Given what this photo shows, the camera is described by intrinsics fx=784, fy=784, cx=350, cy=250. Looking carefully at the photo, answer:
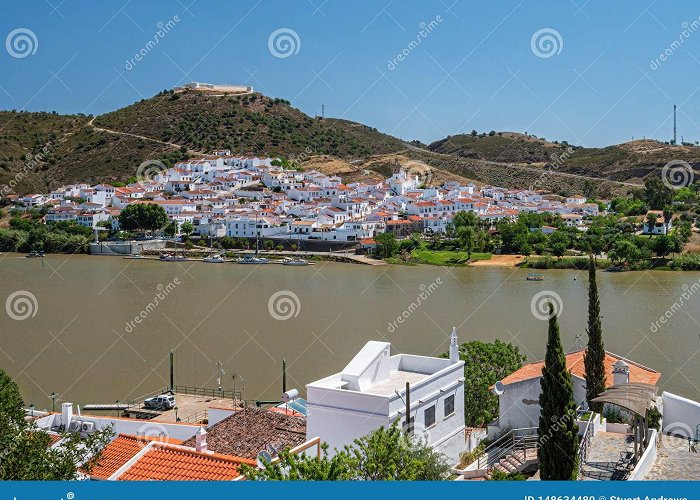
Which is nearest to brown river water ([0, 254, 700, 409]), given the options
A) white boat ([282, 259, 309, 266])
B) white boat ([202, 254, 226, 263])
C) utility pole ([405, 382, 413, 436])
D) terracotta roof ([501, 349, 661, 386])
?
white boat ([282, 259, 309, 266])

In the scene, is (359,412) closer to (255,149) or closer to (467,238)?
(467,238)

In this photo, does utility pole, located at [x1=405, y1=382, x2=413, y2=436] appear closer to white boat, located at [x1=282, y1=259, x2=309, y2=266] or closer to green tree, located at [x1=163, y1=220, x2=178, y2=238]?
white boat, located at [x1=282, y1=259, x2=309, y2=266]

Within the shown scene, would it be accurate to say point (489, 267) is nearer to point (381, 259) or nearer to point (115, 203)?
point (381, 259)

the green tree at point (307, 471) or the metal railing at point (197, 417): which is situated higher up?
the green tree at point (307, 471)

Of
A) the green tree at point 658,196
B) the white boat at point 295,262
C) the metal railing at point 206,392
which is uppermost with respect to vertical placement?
the green tree at point 658,196

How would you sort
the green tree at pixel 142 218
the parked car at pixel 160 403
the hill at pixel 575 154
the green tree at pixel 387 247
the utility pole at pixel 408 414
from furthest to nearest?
1. the hill at pixel 575 154
2. the green tree at pixel 142 218
3. the green tree at pixel 387 247
4. the parked car at pixel 160 403
5. the utility pole at pixel 408 414

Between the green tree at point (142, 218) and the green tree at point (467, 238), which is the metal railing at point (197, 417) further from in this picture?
the green tree at point (142, 218)

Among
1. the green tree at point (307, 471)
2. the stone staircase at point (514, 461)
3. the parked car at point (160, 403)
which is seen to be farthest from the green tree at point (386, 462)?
the parked car at point (160, 403)
